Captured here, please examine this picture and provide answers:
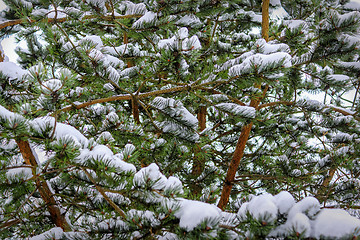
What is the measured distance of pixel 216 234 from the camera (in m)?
1.22

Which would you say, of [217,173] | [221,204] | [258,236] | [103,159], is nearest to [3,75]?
[103,159]

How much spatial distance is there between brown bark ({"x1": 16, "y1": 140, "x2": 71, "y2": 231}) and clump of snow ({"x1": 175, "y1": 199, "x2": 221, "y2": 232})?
53.9 inches

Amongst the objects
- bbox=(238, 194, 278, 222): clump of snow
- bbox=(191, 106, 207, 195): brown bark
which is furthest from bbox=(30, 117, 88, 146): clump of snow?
bbox=(191, 106, 207, 195): brown bark

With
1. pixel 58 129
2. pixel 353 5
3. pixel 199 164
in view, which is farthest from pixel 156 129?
pixel 353 5

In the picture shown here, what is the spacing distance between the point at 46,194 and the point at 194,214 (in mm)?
1681

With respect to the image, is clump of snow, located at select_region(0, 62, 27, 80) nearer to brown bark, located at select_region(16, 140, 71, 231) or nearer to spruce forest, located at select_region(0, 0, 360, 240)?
spruce forest, located at select_region(0, 0, 360, 240)

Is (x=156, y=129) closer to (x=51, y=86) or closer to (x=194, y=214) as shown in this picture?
(x=51, y=86)

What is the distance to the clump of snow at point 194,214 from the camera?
3.96 ft

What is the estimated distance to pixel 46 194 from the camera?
2.30 m

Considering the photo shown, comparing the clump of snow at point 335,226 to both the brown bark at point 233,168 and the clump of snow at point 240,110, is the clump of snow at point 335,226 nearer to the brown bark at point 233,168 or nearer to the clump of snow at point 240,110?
the clump of snow at point 240,110

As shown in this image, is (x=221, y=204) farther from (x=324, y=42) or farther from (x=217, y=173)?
(x=324, y=42)

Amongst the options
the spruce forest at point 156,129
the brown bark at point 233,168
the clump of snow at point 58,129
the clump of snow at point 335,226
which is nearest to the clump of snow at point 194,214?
the spruce forest at point 156,129

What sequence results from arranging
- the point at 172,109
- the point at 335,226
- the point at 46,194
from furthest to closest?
1. the point at 172,109
2. the point at 46,194
3. the point at 335,226

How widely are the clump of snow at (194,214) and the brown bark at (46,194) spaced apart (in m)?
1.37
